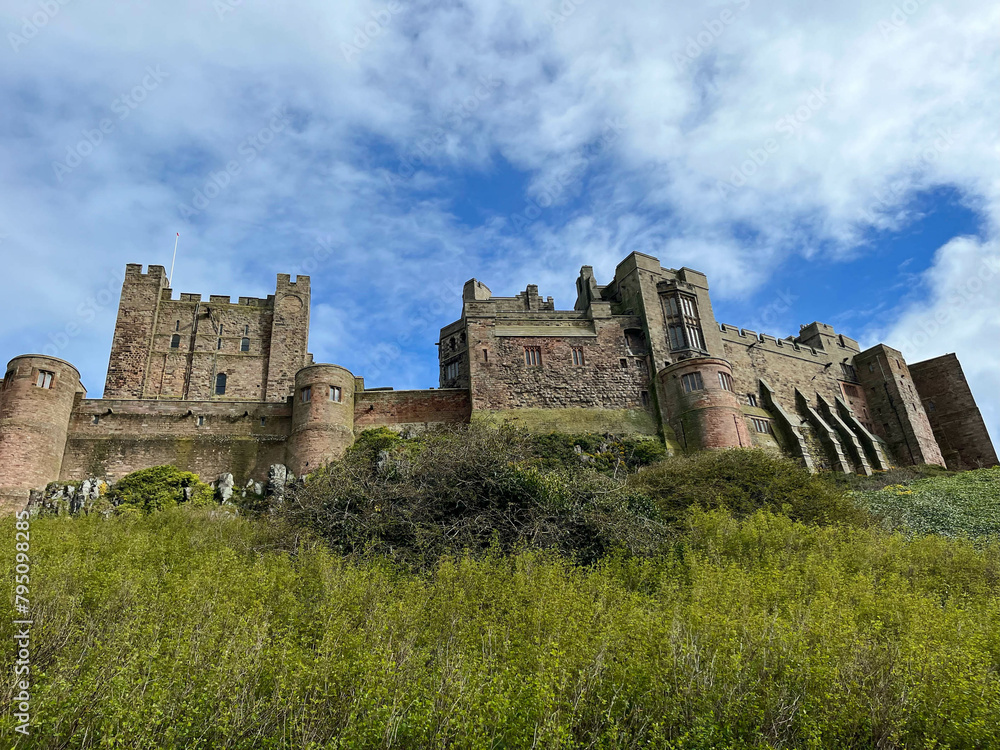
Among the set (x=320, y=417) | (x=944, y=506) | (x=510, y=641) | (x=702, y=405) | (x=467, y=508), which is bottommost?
(x=510, y=641)

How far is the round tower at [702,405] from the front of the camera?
1168 inches

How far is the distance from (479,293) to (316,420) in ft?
61.4

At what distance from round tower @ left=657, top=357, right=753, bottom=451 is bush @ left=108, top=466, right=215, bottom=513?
20.8 m

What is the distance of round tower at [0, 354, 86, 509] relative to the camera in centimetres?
2302

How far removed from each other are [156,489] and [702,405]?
936 inches

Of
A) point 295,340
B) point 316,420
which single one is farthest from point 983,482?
point 295,340

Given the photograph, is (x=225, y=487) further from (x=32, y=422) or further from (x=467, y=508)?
(x=467, y=508)

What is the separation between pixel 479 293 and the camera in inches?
1684

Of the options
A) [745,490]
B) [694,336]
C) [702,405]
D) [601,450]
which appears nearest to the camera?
[745,490]

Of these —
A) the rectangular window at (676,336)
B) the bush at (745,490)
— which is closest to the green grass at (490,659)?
the bush at (745,490)

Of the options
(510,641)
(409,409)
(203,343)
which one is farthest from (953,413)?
(203,343)

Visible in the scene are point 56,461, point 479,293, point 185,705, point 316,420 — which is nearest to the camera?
point 185,705

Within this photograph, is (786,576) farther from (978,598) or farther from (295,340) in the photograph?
(295,340)

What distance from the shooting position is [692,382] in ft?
103
